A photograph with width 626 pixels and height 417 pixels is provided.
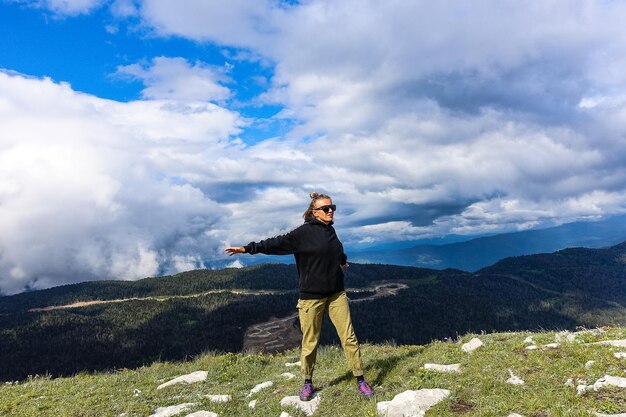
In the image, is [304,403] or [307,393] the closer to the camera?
[304,403]

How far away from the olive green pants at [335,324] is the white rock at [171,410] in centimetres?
341

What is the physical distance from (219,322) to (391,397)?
197 m

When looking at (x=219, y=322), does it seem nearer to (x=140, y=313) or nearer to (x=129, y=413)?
(x=140, y=313)

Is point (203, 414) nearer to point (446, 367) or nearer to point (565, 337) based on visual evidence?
point (446, 367)

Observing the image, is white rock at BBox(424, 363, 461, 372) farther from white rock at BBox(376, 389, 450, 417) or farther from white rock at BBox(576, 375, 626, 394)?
white rock at BBox(576, 375, 626, 394)

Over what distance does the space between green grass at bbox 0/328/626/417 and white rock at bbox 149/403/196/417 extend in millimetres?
242

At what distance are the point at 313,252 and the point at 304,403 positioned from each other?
3606mm

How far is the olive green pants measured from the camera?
8.80m

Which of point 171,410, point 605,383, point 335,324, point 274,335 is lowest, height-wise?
point 274,335

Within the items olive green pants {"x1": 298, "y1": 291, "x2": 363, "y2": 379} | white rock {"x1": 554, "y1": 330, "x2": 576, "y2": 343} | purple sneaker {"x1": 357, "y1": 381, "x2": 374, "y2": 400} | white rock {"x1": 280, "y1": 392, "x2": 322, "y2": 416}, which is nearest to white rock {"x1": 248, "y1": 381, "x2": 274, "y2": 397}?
white rock {"x1": 280, "y1": 392, "x2": 322, "y2": 416}

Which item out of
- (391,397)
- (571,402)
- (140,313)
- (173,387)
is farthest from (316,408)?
(140,313)

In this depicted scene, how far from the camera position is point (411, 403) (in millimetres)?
7285

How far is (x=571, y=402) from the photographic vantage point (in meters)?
6.28

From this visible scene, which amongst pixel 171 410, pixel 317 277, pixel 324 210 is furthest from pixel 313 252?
pixel 171 410
